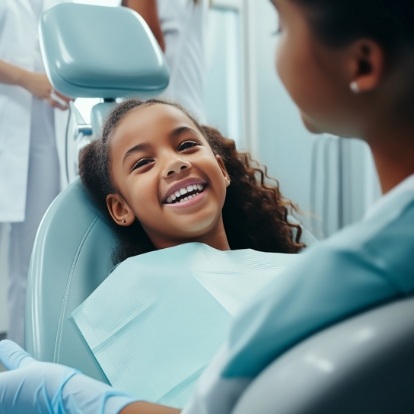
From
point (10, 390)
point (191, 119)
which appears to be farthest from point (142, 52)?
point (10, 390)

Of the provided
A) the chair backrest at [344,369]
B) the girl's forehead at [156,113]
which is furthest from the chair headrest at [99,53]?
the chair backrest at [344,369]

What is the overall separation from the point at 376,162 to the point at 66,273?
0.73 metres

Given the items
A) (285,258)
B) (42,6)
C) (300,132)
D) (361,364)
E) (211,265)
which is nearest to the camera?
(361,364)

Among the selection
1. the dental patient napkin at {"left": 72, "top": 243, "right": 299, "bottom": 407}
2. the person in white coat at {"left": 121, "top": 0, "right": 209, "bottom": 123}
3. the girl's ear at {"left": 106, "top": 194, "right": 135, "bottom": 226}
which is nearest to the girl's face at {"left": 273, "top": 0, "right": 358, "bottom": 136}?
the dental patient napkin at {"left": 72, "top": 243, "right": 299, "bottom": 407}

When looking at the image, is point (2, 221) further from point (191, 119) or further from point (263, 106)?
point (263, 106)

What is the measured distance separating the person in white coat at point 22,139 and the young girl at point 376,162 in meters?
1.59

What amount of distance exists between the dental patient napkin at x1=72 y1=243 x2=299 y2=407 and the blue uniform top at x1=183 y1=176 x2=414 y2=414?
45 cm

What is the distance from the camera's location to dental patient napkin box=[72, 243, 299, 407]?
2.90ft

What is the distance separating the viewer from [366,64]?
0.41 m

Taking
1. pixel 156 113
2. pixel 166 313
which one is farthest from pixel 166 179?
pixel 166 313

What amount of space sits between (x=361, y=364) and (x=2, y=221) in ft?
5.63

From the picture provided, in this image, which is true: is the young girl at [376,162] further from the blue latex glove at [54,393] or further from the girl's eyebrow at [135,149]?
the girl's eyebrow at [135,149]

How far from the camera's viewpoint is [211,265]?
102 cm

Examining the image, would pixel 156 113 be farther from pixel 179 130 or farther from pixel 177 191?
pixel 177 191
